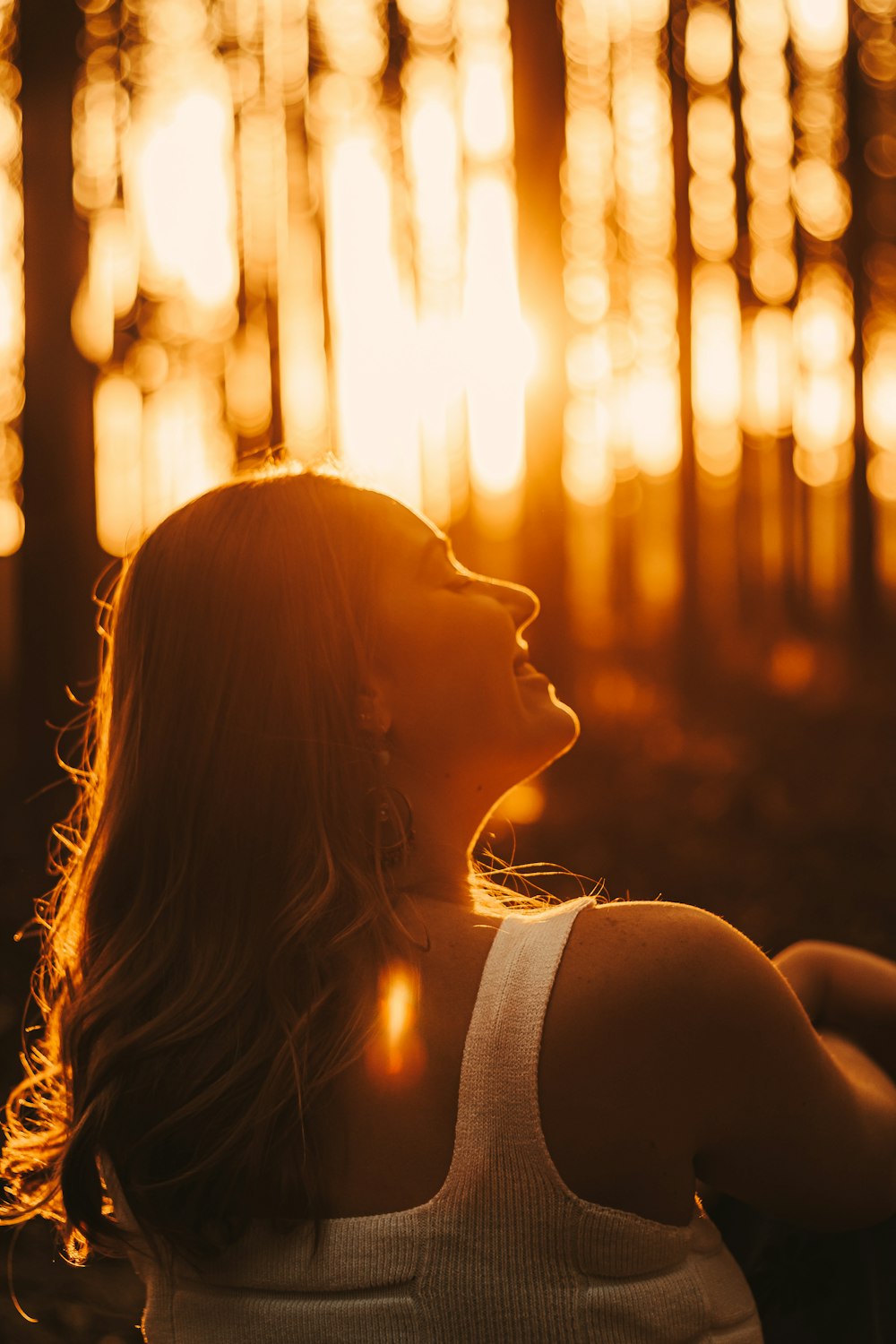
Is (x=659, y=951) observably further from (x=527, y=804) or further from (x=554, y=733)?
(x=527, y=804)

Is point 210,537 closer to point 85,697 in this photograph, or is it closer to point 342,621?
point 342,621

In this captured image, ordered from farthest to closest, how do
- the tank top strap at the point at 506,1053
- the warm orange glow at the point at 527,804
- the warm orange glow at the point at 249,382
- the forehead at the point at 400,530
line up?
the warm orange glow at the point at 249,382 < the warm orange glow at the point at 527,804 < the forehead at the point at 400,530 < the tank top strap at the point at 506,1053

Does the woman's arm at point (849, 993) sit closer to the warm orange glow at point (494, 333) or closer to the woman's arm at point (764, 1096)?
the woman's arm at point (764, 1096)

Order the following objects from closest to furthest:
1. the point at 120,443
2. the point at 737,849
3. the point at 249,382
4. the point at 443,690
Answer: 1. the point at 443,690
2. the point at 737,849
3. the point at 120,443
4. the point at 249,382

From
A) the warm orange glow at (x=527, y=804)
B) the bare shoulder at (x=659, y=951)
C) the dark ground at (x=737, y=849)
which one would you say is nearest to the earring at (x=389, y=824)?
the bare shoulder at (x=659, y=951)

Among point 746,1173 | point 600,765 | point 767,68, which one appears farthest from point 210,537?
point 767,68

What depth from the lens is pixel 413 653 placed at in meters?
1.50

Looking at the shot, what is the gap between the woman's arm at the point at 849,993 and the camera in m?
1.55

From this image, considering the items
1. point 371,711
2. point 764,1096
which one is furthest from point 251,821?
point 764,1096

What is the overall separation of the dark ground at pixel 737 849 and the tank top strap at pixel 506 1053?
629 mm

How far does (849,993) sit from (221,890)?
0.83 meters

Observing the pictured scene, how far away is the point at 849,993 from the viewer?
5.21 feet

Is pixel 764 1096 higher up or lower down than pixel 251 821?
lower down

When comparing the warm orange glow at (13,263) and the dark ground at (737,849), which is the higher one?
the warm orange glow at (13,263)
